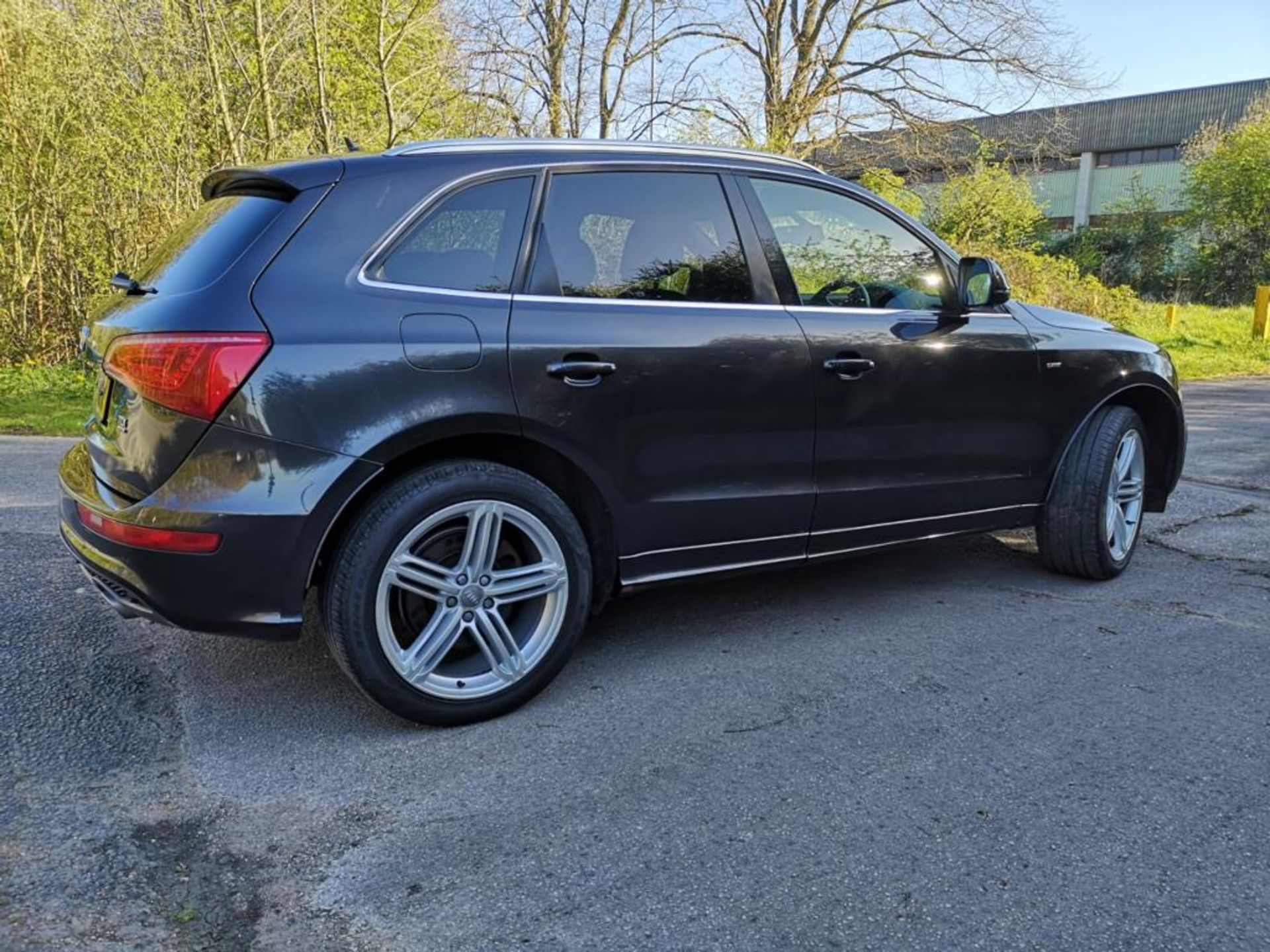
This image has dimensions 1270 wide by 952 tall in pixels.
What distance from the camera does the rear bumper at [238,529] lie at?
101 inches

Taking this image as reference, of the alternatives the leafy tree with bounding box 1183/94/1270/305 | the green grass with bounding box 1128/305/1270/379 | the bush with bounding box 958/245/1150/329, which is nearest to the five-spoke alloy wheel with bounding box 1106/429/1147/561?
the green grass with bounding box 1128/305/1270/379

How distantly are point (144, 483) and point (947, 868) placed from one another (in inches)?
88.4

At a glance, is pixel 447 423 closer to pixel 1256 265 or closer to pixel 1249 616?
pixel 1249 616

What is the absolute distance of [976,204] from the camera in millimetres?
19625

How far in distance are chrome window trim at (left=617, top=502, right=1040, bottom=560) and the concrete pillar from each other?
50.3m

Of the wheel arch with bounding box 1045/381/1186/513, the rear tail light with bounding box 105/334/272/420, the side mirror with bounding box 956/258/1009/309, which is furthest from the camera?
the wheel arch with bounding box 1045/381/1186/513

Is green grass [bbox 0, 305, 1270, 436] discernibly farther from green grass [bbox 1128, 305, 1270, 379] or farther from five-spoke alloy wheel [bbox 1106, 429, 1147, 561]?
five-spoke alloy wheel [bbox 1106, 429, 1147, 561]

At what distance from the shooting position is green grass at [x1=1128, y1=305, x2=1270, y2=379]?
1512cm

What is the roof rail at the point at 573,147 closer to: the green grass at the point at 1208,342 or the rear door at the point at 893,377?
the rear door at the point at 893,377

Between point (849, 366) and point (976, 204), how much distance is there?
1791 centimetres

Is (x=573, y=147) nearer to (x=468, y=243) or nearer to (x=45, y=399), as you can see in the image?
(x=468, y=243)

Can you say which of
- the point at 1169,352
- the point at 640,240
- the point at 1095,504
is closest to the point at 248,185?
the point at 640,240

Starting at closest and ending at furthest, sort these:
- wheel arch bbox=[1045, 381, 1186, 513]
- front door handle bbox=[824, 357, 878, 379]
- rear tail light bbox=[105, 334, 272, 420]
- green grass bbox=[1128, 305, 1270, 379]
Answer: rear tail light bbox=[105, 334, 272, 420] < front door handle bbox=[824, 357, 878, 379] < wheel arch bbox=[1045, 381, 1186, 513] < green grass bbox=[1128, 305, 1270, 379]

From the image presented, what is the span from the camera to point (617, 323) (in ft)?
10.2
